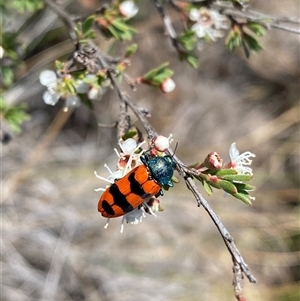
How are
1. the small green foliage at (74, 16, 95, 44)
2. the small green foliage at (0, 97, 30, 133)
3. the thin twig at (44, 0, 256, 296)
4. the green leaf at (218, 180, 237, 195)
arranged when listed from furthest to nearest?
the small green foliage at (0, 97, 30, 133) → the small green foliage at (74, 16, 95, 44) → the green leaf at (218, 180, 237, 195) → the thin twig at (44, 0, 256, 296)

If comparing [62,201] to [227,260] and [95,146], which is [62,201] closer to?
[95,146]

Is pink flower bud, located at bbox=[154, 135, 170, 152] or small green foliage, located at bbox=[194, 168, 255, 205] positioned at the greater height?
→ pink flower bud, located at bbox=[154, 135, 170, 152]

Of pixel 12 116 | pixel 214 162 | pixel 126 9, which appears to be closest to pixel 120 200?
pixel 214 162

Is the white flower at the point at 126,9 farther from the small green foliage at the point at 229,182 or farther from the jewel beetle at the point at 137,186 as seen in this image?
the small green foliage at the point at 229,182

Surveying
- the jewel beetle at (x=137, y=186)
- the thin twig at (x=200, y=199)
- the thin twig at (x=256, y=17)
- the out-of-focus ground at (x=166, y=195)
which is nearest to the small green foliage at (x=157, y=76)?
the thin twig at (x=200, y=199)

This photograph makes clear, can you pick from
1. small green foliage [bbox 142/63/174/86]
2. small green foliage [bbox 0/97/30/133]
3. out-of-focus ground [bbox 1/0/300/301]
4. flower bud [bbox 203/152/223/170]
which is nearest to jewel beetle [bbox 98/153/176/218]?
flower bud [bbox 203/152/223/170]

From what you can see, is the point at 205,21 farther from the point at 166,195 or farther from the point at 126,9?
the point at 166,195

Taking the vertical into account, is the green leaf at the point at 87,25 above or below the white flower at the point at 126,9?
below

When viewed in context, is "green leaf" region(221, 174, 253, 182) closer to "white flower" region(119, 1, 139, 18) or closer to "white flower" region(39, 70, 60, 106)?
"white flower" region(39, 70, 60, 106)

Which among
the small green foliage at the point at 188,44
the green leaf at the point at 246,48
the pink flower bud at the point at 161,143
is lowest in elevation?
the pink flower bud at the point at 161,143
